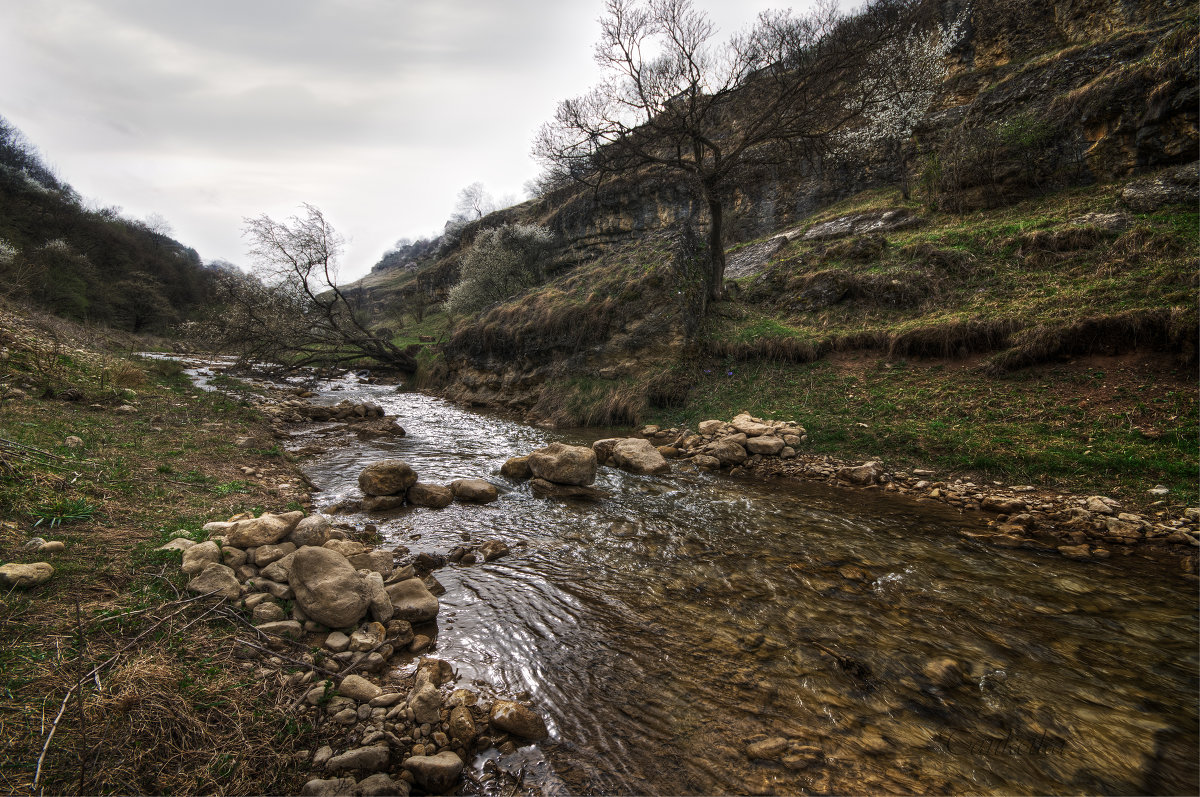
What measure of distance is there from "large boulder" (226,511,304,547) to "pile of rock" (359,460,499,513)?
2284mm

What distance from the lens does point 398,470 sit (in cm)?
668

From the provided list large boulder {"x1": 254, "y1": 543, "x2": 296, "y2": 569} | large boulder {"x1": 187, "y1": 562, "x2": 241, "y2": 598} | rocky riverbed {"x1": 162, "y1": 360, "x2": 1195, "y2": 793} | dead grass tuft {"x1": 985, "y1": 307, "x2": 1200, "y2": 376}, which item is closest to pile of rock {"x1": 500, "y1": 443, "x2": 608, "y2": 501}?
rocky riverbed {"x1": 162, "y1": 360, "x2": 1195, "y2": 793}

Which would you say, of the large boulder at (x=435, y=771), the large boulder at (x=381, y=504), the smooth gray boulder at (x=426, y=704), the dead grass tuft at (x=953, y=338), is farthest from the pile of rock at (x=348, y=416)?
the dead grass tuft at (x=953, y=338)

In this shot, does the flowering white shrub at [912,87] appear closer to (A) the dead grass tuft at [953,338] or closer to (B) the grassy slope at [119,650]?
(A) the dead grass tuft at [953,338]

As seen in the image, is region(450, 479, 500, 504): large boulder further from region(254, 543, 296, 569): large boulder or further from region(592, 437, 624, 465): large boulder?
region(254, 543, 296, 569): large boulder

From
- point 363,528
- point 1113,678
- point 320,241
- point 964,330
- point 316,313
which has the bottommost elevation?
point 1113,678

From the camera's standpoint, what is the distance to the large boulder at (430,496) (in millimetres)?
6418

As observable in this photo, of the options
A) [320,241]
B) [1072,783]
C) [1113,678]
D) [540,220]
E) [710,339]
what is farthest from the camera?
[540,220]

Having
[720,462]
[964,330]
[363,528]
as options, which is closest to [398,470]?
[363,528]

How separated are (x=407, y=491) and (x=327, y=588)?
11.5ft

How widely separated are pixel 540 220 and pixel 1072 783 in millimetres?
51747

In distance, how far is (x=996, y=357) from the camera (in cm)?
799

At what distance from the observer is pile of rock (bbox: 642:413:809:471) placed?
26.9 feet

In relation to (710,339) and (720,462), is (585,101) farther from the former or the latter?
(720,462)
